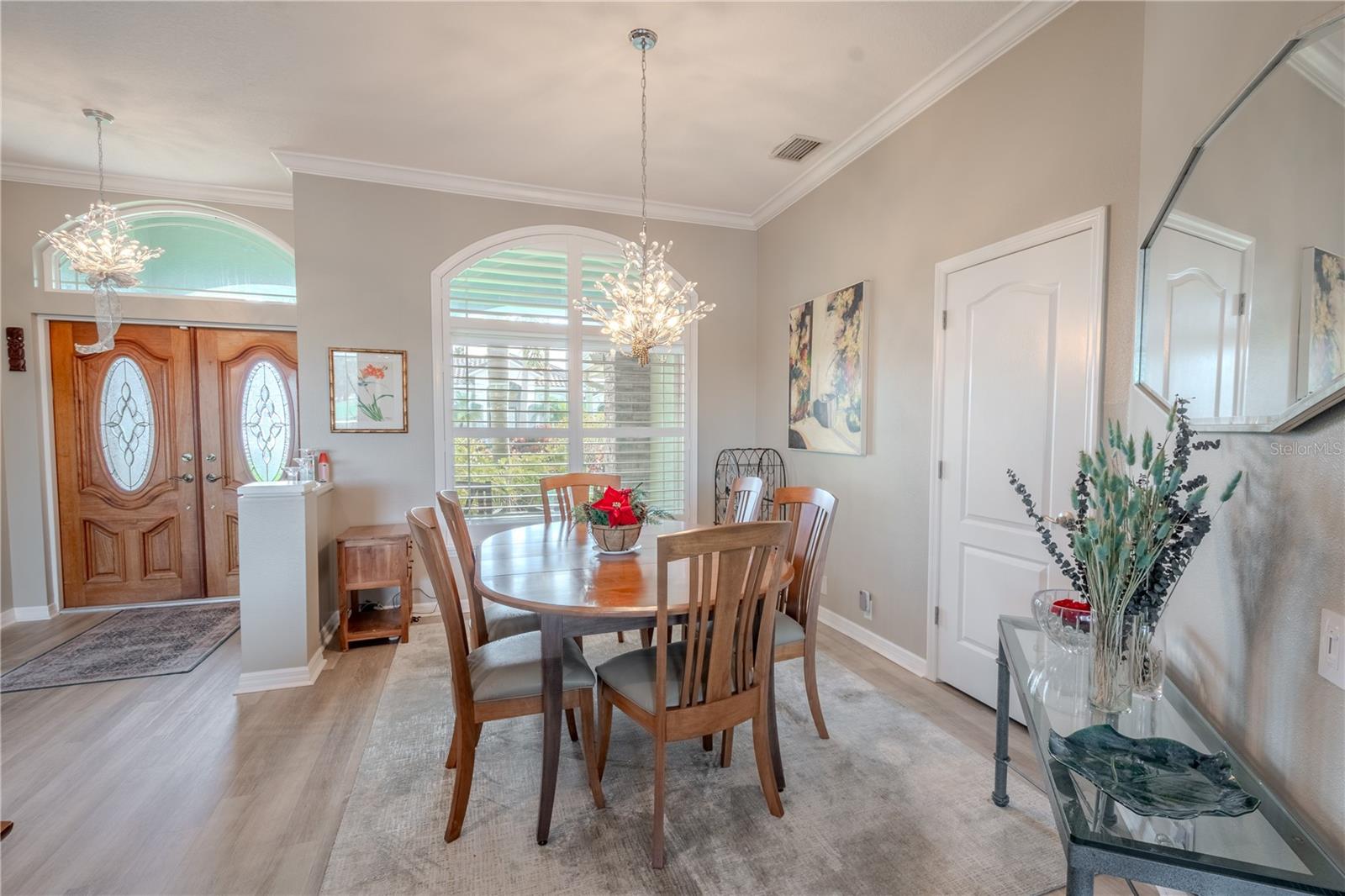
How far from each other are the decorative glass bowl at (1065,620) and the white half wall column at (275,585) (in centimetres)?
325

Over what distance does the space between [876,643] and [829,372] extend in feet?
5.65

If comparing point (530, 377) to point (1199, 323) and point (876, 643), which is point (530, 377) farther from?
point (1199, 323)

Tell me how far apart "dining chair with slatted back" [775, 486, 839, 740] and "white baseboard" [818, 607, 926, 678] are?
2.95 feet

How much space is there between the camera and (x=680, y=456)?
4.60 meters

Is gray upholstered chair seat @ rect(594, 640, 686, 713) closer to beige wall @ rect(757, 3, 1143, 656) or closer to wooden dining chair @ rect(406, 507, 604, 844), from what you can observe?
wooden dining chair @ rect(406, 507, 604, 844)

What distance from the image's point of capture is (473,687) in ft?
6.07

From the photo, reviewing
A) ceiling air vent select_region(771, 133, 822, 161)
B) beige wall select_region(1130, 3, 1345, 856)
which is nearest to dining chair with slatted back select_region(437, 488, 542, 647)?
beige wall select_region(1130, 3, 1345, 856)

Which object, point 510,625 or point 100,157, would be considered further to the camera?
point 100,157

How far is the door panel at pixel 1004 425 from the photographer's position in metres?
2.24

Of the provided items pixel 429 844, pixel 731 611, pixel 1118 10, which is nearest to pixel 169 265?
pixel 429 844

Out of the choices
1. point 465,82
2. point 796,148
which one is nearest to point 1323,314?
point 796,148

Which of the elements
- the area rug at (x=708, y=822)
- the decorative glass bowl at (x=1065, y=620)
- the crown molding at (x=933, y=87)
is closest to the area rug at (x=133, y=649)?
the area rug at (x=708, y=822)

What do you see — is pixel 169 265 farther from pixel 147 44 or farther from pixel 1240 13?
pixel 1240 13

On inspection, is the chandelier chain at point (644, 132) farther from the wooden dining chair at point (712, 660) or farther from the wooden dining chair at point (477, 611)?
the wooden dining chair at point (712, 660)
